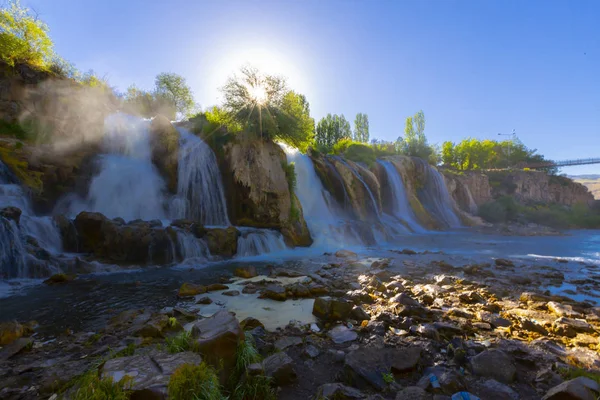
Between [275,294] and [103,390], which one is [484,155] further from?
[103,390]

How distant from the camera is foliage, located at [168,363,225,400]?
2654 mm

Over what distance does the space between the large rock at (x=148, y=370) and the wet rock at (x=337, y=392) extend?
147 centimetres

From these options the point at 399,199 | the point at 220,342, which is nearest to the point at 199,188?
the point at 220,342

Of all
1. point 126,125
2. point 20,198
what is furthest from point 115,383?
point 126,125

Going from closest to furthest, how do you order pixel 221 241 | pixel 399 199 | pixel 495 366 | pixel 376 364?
pixel 495 366 < pixel 376 364 < pixel 221 241 < pixel 399 199

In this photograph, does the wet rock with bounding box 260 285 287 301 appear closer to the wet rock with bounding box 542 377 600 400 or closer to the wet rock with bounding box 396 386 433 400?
the wet rock with bounding box 396 386 433 400

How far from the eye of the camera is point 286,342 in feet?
16.2

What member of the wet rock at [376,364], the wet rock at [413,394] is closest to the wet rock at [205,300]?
the wet rock at [376,364]

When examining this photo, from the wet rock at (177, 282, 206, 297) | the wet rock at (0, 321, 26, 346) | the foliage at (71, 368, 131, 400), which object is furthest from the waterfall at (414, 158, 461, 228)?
the foliage at (71, 368, 131, 400)

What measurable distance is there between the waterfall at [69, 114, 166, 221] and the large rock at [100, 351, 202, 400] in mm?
15236

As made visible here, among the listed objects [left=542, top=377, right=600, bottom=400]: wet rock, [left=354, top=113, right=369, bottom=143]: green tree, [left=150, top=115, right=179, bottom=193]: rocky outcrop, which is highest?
[left=354, top=113, right=369, bottom=143]: green tree

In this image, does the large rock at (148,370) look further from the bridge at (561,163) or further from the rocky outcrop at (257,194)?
the bridge at (561,163)

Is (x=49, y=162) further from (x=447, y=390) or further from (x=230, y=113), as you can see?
(x=447, y=390)

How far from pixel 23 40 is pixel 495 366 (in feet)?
92.2
